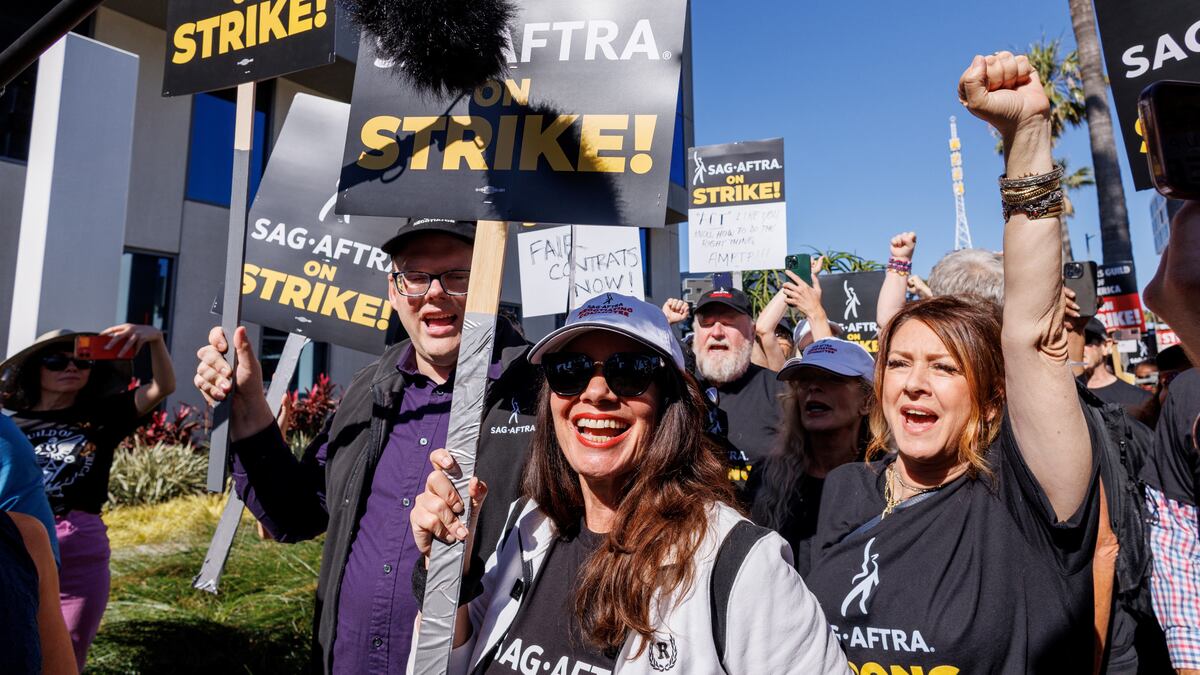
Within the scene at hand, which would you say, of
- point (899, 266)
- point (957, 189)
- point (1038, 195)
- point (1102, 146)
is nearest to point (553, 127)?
point (1038, 195)

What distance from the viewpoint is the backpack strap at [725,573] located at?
1.54m

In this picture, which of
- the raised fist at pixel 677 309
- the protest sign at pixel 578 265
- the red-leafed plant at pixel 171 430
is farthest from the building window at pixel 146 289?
the raised fist at pixel 677 309

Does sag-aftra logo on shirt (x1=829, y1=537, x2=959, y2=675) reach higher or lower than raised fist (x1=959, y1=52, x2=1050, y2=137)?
lower

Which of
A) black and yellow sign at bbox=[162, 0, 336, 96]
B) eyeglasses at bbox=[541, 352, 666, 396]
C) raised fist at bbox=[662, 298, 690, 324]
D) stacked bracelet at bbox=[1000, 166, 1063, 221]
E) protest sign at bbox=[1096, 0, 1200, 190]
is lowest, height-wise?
eyeglasses at bbox=[541, 352, 666, 396]

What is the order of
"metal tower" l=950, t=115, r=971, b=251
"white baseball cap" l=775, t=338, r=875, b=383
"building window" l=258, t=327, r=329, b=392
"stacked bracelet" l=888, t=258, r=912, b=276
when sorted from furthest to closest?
1. "metal tower" l=950, t=115, r=971, b=251
2. "building window" l=258, t=327, r=329, b=392
3. "stacked bracelet" l=888, t=258, r=912, b=276
4. "white baseball cap" l=775, t=338, r=875, b=383

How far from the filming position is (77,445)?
381 cm

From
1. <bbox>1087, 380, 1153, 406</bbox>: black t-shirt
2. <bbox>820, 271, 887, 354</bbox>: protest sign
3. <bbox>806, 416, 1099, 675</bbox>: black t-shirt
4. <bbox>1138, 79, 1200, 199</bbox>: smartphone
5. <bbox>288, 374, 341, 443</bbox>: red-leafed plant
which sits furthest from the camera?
<bbox>288, 374, 341, 443</bbox>: red-leafed plant

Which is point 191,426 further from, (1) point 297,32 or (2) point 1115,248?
(2) point 1115,248

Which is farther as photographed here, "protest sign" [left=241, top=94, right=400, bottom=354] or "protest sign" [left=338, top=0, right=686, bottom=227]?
"protest sign" [left=241, top=94, right=400, bottom=354]

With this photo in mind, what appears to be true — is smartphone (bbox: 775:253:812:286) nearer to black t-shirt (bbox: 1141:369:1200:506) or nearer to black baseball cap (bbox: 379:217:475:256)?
black t-shirt (bbox: 1141:369:1200:506)

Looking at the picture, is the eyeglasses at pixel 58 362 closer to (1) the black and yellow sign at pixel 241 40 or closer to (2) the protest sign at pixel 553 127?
(1) the black and yellow sign at pixel 241 40

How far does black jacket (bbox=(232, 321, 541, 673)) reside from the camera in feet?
7.94

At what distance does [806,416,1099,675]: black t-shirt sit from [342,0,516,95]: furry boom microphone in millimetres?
1643

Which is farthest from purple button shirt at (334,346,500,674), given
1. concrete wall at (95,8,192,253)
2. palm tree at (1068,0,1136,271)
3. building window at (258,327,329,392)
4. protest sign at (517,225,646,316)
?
palm tree at (1068,0,1136,271)
